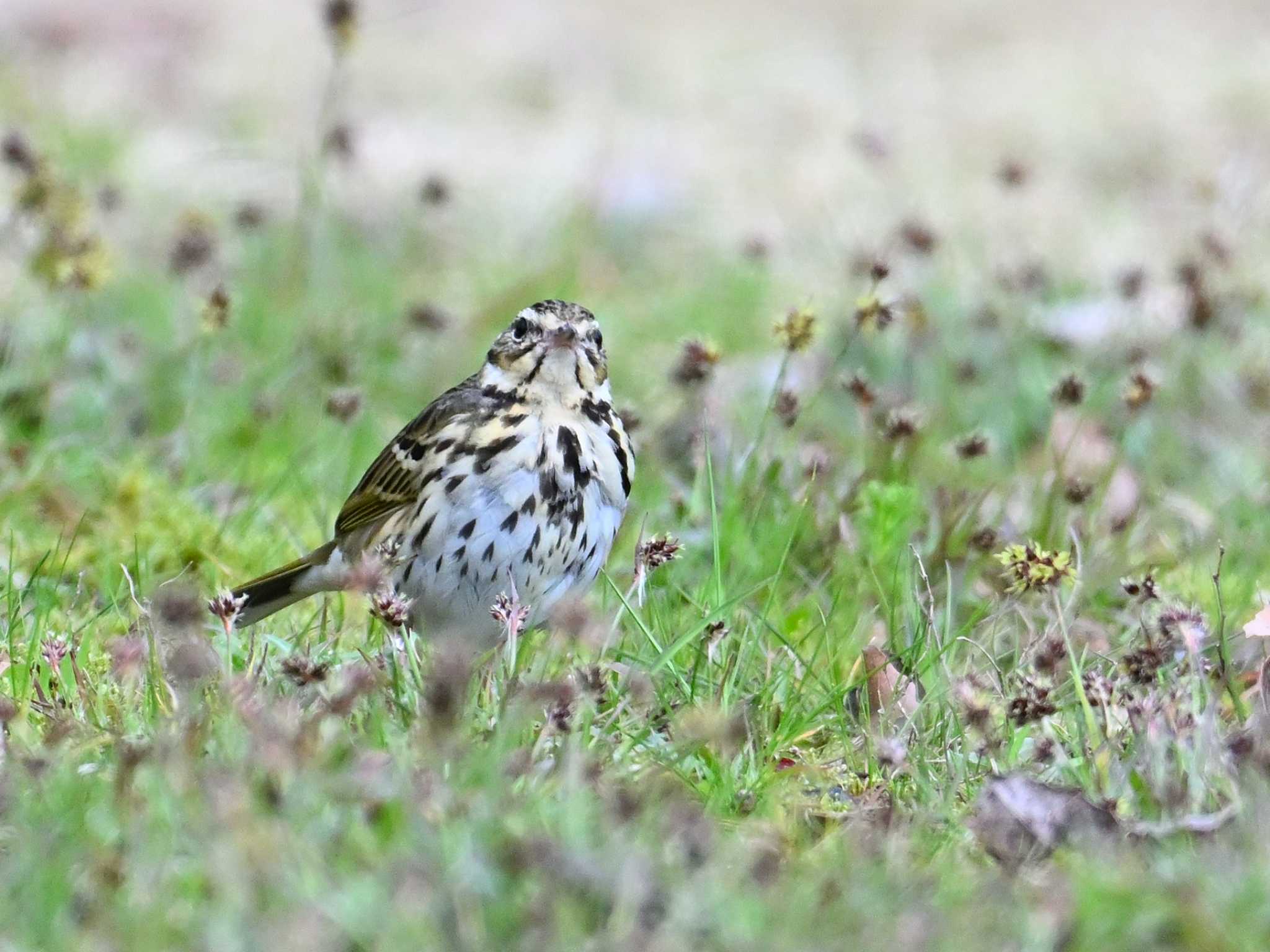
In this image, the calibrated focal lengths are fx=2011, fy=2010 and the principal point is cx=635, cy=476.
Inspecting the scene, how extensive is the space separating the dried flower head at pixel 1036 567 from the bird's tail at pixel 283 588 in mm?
1548

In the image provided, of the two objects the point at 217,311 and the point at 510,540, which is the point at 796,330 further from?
the point at 217,311

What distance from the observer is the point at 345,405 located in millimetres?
5293

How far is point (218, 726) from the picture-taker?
3135 mm

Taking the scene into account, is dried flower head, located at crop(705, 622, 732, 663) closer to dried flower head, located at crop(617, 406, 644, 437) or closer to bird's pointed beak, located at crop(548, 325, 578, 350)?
bird's pointed beak, located at crop(548, 325, 578, 350)

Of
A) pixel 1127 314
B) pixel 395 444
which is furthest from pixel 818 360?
pixel 395 444

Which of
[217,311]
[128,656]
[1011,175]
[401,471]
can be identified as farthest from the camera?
[1011,175]

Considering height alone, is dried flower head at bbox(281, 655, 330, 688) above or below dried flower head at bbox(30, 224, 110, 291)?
below

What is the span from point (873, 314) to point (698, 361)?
1.40 feet

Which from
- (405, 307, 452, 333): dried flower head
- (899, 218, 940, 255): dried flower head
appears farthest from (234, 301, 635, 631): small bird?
(405, 307, 452, 333): dried flower head

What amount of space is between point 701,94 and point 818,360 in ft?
16.5

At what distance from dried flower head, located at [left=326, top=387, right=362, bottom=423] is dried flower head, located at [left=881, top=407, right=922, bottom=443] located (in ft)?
4.58

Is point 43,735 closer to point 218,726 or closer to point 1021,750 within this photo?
point 218,726

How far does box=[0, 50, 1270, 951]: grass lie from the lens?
266 centimetres

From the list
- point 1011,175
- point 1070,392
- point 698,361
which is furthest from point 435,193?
point 1070,392
